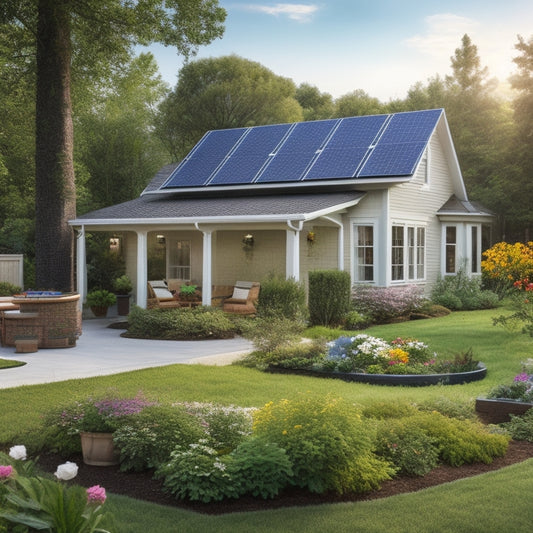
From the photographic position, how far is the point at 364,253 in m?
21.3

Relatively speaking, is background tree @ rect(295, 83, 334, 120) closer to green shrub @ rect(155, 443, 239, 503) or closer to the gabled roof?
the gabled roof

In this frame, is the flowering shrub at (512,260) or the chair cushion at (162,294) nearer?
the flowering shrub at (512,260)

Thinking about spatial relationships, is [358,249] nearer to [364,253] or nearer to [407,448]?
[364,253]

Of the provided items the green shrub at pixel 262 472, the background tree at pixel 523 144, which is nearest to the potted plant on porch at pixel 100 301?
the background tree at pixel 523 144

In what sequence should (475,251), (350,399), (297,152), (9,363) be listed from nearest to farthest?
(350,399) < (9,363) < (297,152) < (475,251)

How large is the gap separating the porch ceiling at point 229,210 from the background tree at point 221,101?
82.1 ft

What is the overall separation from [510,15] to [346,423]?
1600 centimetres

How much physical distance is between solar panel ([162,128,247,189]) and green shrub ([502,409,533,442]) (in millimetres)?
16503

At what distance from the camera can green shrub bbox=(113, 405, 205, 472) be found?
20.6 feet

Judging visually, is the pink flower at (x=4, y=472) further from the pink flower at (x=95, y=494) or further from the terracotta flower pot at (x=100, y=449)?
the terracotta flower pot at (x=100, y=449)

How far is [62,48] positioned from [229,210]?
569 cm

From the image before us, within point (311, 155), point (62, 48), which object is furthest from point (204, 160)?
point (62, 48)

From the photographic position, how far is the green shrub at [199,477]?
5527 millimetres

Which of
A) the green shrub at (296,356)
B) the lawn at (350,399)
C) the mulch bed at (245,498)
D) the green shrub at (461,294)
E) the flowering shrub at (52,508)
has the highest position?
the green shrub at (461,294)
